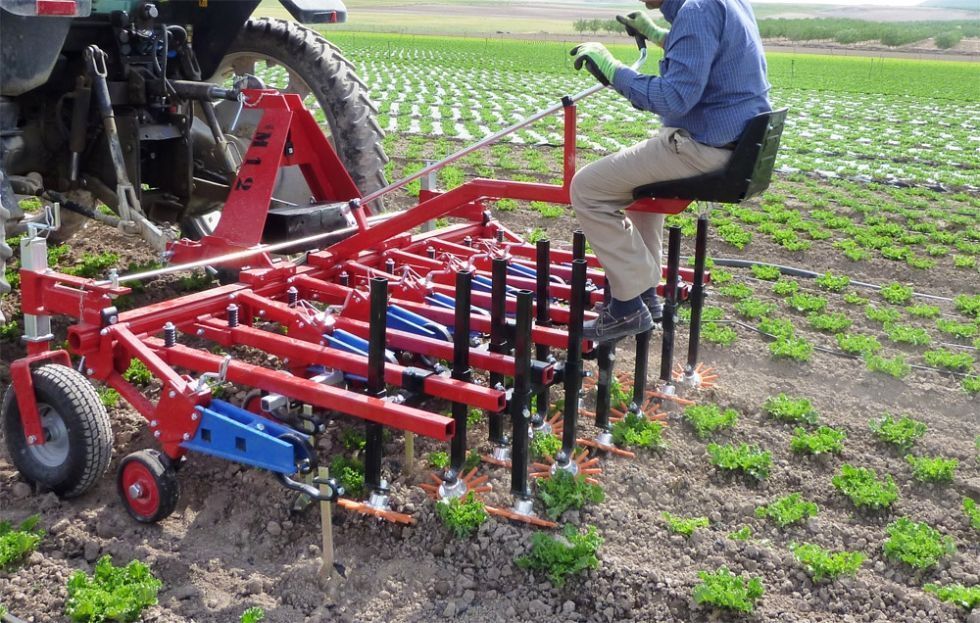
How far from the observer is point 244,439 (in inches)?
134

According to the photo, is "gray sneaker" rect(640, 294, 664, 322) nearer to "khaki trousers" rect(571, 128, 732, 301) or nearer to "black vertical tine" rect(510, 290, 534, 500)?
"khaki trousers" rect(571, 128, 732, 301)

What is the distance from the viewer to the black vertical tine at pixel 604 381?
430 cm

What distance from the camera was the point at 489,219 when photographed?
5832 millimetres

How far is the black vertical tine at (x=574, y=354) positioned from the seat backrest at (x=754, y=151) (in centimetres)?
70

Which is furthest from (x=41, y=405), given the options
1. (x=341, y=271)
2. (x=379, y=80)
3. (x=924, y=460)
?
(x=379, y=80)

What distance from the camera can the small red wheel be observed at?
11.8 ft

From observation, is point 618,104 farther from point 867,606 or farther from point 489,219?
point 867,606

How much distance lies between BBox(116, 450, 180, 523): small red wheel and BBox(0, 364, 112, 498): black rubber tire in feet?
0.46

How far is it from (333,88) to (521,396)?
121 inches

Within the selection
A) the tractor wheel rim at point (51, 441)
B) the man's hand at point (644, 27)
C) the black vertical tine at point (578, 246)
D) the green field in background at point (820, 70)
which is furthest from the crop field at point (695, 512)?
the green field in background at point (820, 70)

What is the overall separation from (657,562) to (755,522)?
1.72ft

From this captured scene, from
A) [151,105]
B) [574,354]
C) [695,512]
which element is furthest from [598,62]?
[151,105]

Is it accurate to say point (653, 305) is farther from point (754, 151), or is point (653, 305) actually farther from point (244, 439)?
point (244, 439)

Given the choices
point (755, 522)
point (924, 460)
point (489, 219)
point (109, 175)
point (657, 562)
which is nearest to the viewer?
point (657, 562)
